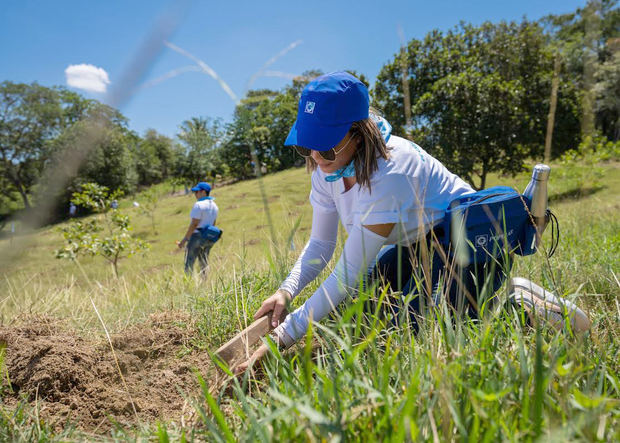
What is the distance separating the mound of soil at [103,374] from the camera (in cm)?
157

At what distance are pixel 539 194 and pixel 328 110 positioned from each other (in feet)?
3.34

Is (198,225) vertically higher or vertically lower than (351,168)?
lower

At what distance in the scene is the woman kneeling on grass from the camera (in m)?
1.60

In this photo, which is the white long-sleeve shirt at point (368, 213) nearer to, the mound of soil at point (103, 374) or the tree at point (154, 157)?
the mound of soil at point (103, 374)

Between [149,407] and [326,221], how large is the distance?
1229 millimetres

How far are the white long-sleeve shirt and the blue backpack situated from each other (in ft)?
0.36

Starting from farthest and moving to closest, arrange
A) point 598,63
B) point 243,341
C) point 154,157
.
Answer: point 154,157 → point 598,63 → point 243,341

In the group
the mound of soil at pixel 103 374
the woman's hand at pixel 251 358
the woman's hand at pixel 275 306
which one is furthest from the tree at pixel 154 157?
the woman's hand at pixel 251 358

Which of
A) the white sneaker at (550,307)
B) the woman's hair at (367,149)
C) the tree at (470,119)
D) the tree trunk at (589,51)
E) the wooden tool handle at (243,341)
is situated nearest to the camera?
the tree trunk at (589,51)

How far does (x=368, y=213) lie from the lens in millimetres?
1469

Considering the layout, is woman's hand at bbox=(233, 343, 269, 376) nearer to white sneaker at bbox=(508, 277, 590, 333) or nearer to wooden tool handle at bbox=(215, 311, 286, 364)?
wooden tool handle at bbox=(215, 311, 286, 364)

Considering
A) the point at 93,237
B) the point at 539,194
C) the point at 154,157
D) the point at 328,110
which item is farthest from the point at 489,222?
the point at 154,157

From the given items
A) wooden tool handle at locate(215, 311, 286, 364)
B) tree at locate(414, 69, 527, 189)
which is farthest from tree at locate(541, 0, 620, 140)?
Result: wooden tool handle at locate(215, 311, 286, 364)

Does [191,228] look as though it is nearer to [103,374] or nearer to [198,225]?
[198,225]
